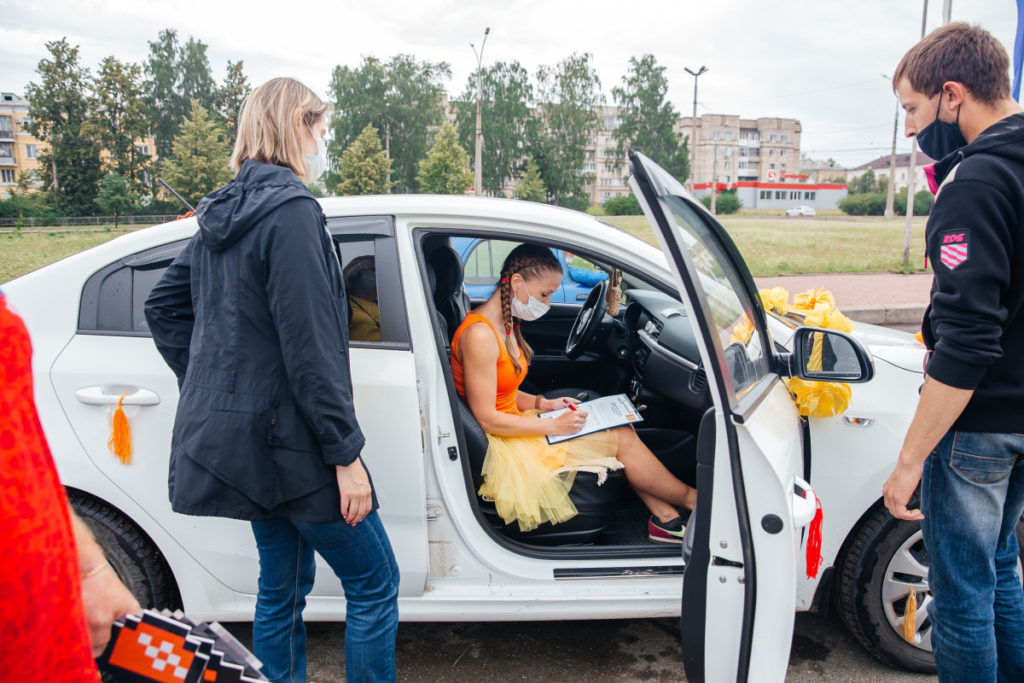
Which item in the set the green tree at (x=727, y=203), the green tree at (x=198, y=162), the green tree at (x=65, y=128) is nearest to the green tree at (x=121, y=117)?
the green tree at (x=65, y=128)

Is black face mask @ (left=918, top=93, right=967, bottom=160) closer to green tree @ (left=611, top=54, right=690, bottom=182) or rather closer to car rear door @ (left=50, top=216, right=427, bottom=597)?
car rear door @ (left=50, top=216, right=427, bottom=597)

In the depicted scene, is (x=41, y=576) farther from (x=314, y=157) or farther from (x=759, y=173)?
(x=759, y=173)

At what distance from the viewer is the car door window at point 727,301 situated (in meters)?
1.55

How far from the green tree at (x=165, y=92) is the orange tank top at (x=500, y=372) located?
204 feet

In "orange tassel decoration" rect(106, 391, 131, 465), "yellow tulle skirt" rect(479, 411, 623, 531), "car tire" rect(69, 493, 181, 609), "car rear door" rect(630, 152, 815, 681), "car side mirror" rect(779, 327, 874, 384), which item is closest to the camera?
"car rear door" rect(630, 152, 815, 681)

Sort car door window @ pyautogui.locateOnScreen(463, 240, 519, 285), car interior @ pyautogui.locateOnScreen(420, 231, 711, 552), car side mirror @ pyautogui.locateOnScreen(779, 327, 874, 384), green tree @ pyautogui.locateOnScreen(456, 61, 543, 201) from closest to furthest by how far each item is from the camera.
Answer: car side mirror @ pyautogui.locateOnScreen(779, 327, 874, 384), car interior @ pyautogui.locateOnScreen(420, 231, 711, 552), car door window @ pyautogui.locateOnScreen(463, 240, 519, 285), green tree @ pyautogui.locateOnScreen(456, 61, 543, 201)

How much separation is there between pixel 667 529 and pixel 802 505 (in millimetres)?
1028

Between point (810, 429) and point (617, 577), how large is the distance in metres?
0.78

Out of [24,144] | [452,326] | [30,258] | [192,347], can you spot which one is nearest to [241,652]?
[192,347]

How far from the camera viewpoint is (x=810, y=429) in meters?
2.15

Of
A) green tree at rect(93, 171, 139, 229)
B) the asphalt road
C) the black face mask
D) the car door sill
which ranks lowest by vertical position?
the asphalt road

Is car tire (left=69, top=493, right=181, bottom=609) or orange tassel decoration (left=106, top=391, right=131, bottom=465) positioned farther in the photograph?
car tire (left=69, top=493, right=181, bottom=609)

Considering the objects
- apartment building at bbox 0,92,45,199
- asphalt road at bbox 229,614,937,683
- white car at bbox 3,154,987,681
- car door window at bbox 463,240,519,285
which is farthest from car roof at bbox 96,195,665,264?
apartment building at bbox 0,92,45,199

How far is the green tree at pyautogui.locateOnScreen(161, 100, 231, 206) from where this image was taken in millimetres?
44259
